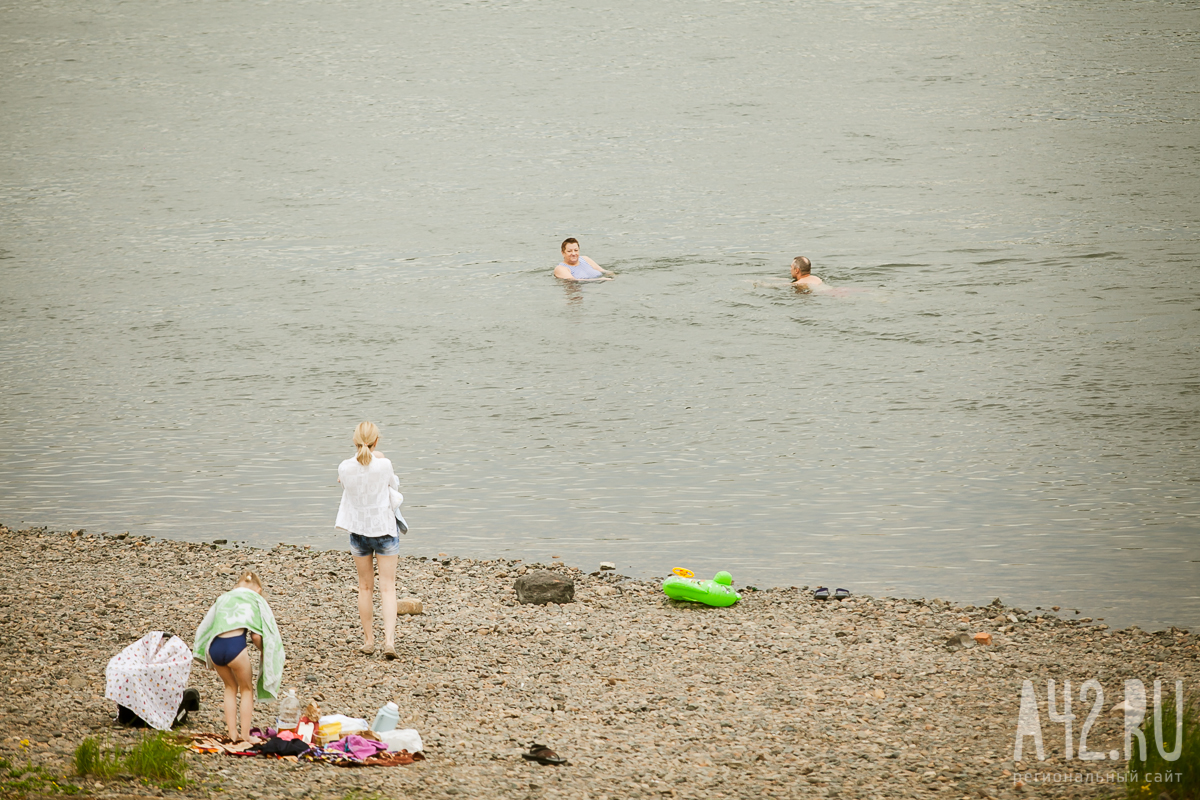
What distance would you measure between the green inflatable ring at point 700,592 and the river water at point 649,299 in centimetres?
95

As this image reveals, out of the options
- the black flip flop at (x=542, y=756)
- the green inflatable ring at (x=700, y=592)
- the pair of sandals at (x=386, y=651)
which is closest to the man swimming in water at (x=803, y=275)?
the green inflatable ring at (x=700, y=592)

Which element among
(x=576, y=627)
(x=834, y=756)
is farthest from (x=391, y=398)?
(x=834, y=756)

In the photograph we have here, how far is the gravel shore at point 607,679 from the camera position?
7.11 m

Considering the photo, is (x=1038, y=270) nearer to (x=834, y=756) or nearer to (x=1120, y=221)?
(x=1120, y=221)

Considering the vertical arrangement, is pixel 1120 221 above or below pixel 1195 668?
above

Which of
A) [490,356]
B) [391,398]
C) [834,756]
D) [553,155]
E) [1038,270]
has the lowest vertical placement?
[834,756]

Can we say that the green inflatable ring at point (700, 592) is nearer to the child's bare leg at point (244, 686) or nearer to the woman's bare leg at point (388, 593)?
the woman's bare leg at point (388, 593)

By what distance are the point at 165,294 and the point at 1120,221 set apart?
2498cm

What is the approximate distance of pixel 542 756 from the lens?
735cm

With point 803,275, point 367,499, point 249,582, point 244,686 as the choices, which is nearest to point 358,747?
point 244,686

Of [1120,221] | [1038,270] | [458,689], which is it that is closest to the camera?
[458,689]

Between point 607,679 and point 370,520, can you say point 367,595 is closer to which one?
point 370,520

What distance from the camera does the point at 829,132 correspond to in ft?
156

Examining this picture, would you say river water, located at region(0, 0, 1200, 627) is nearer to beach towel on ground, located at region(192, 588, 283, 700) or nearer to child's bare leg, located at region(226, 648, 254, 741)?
beach towel on ground, located at region(192, 588, 283, 700)
